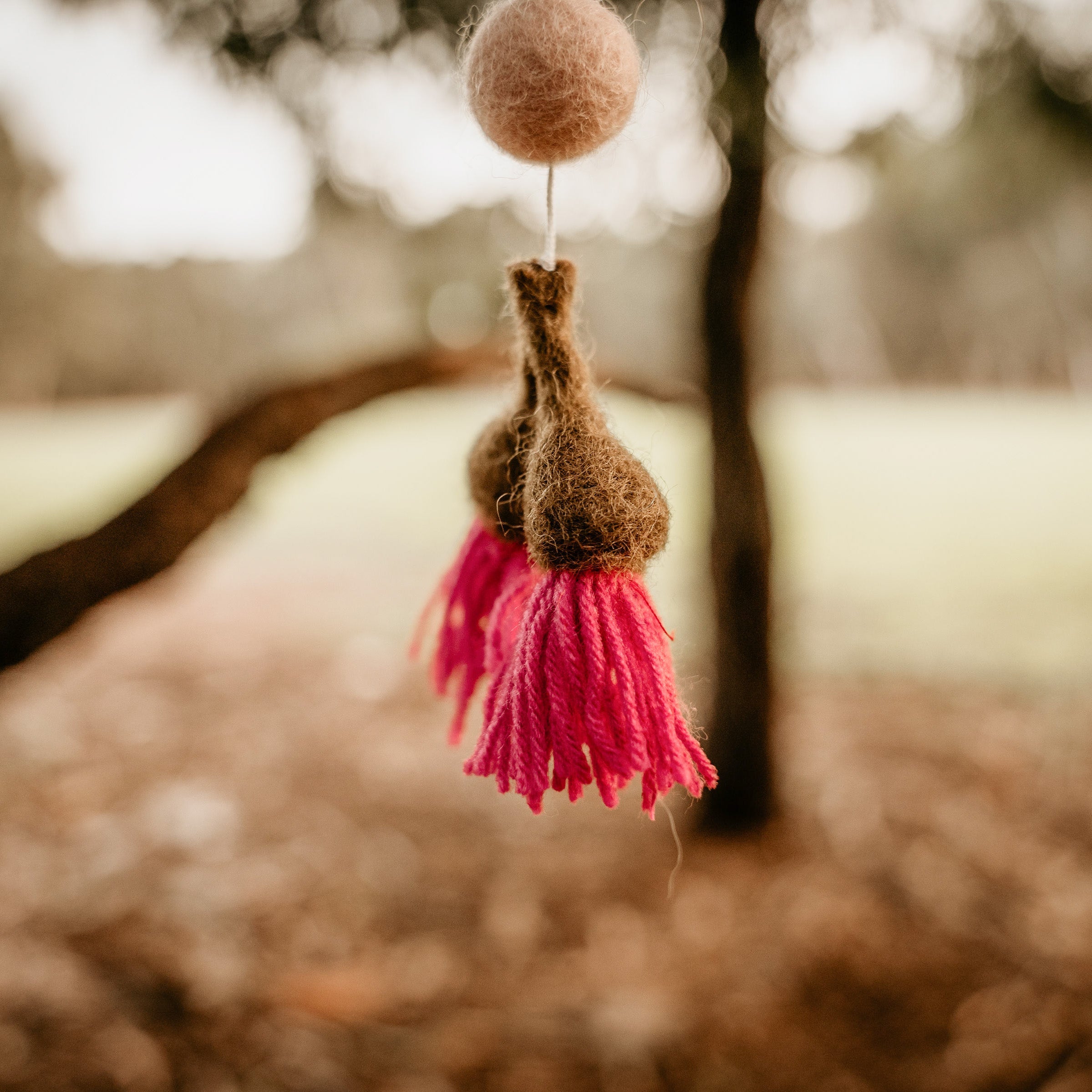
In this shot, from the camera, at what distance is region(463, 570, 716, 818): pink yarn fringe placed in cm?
57

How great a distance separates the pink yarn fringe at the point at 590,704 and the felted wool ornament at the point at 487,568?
0.11 metres

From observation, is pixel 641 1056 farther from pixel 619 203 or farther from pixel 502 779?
pixel 619 203

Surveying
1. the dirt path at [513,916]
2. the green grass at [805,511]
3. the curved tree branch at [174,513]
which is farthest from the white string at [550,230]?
the dirt path at [513,916]

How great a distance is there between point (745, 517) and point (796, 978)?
144cm

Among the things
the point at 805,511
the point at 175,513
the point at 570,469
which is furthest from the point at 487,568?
the point at 805,511

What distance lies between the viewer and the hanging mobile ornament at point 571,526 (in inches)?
22.7

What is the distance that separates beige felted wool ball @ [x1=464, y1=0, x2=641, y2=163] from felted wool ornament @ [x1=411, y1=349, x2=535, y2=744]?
18 centimetres

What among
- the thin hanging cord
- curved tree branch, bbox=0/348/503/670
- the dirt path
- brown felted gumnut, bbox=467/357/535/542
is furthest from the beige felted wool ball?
the dirt path

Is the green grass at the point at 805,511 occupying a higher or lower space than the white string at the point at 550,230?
lower

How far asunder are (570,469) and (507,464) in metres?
0.13

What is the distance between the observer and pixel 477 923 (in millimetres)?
2699

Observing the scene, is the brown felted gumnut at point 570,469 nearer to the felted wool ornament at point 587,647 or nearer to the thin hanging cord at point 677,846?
the felted wool ornament at point 587,647

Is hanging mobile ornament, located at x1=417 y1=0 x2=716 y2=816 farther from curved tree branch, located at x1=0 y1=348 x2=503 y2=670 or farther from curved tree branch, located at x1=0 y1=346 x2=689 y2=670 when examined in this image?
curved tree branch, located at x1=0 y1=348 x2=503 y2=670

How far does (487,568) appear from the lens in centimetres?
78
